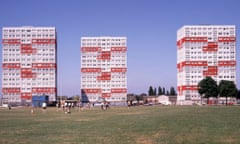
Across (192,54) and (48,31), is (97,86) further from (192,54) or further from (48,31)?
(192,54)

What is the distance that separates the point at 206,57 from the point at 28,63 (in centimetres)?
6832

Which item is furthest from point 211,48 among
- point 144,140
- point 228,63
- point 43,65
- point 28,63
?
point 144,140

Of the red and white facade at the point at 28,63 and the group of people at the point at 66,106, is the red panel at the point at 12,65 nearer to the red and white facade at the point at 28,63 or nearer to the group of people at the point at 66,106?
the red and white facade at the point at 28,63

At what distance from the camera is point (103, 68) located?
157875mm

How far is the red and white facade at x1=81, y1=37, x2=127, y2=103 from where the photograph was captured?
512ft

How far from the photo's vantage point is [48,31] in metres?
148

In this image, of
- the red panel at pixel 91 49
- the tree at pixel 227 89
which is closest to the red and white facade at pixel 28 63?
the red panel at pixel 91 49

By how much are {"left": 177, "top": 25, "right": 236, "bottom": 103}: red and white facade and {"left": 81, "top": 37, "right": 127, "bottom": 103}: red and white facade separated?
2467cm

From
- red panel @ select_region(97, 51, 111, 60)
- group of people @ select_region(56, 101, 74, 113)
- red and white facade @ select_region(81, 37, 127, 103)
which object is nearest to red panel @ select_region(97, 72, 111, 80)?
red and white facade @ select_region(81, 37, 127, 103)

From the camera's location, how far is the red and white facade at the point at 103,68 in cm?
15600

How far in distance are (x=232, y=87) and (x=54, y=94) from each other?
215ft

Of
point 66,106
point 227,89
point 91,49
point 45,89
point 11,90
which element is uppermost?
point 91,49

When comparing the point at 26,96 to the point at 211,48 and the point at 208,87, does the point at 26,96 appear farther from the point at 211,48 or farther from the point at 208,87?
the point at 211,48

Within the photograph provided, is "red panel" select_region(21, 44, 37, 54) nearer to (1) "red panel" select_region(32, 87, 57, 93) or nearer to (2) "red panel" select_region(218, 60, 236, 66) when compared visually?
(1) "red panel" select_region(32, 87, 57, 93)
